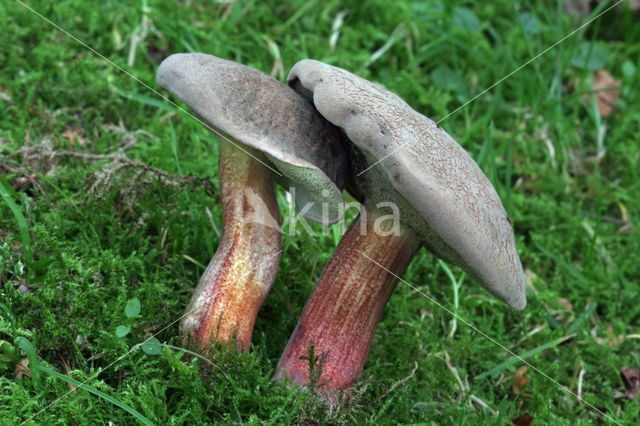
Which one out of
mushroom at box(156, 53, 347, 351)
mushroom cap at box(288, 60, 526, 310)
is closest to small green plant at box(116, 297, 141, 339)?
mushroom at box(156, 53, 347, 351)

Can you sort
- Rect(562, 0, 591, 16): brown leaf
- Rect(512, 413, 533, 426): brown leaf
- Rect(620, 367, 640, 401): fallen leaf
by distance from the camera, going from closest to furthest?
1. Rect(512, 413, 533, 426): brown leaf
2. Rect(620, 367, 640, 401): fallen leaf
3. Rect(562, 0, 591, 16): brown leaf

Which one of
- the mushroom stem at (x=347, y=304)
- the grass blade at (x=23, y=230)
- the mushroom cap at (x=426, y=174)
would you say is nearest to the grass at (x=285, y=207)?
the grass blade at (x=23, y=230)

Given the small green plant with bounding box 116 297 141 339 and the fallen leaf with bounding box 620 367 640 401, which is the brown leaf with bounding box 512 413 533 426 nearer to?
the fallen leaf with bounding box 620 367 640 401

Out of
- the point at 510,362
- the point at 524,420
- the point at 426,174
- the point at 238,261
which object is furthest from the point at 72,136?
the point at 524,420

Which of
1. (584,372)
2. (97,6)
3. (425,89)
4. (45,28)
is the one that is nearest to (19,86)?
(45,28)

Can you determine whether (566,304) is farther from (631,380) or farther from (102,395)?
(102,395)

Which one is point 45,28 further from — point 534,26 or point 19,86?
point 534,26

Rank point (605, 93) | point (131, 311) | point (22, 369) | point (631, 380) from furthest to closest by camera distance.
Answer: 1. point (605, 93)
2. point (631, 380)
3. point (131, 311)
4. point (22, 369)

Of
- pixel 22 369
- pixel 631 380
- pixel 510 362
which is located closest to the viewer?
pixel 22 369
